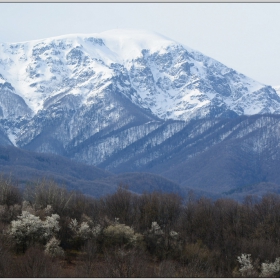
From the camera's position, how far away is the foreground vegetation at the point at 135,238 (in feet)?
187

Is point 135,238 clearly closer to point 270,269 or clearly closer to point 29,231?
point 29,231

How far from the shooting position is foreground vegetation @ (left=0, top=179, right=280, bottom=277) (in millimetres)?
57125

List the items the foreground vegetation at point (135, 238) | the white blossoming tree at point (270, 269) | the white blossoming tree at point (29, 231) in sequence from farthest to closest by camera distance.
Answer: the white blossoming tree at point (29, 231) → the white blossoming tree at point (270, 269) → the foreground vegetation at point (135, 238)

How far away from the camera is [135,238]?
90688 millimetres

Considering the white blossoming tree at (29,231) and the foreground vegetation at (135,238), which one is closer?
the foreground vegetation at (135,238)

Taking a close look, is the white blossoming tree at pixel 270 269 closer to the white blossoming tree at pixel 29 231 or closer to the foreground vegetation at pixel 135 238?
the foreground vegetation at pixel 135 238

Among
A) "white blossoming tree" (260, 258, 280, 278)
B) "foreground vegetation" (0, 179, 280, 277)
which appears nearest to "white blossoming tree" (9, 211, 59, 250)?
"foreground vegetation" (0, 179, 280, 277)

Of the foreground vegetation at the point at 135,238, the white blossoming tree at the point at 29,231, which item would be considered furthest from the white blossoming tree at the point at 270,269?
the white blossoming tree at the point at 29,231

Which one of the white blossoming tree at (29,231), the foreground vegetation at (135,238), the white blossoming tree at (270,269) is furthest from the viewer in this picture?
the white blossoming tree at (29,231)

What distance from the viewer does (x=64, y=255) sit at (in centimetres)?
8038

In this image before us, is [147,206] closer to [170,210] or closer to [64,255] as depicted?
[170,210]

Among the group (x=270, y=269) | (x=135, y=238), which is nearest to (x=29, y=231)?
(x=135, y=238)

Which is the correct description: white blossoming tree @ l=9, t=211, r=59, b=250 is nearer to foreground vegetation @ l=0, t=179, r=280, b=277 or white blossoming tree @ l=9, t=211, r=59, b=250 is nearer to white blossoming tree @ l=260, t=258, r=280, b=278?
foreground vegetation @ l=0, t=179, r=280, b=277

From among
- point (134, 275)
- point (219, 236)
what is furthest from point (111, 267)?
point (219, 236)
